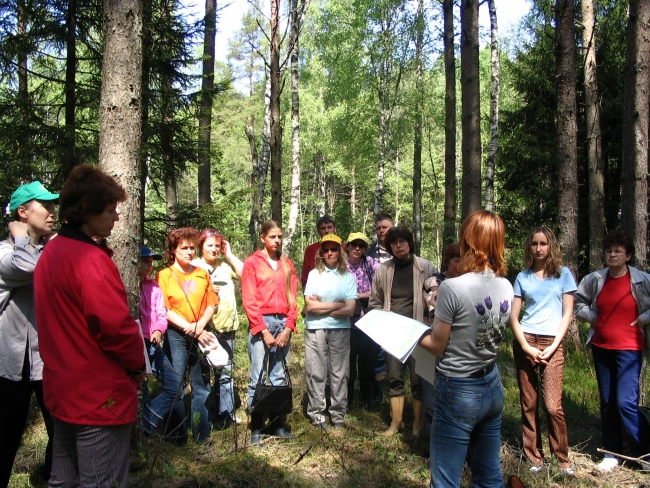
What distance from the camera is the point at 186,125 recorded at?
8.03m

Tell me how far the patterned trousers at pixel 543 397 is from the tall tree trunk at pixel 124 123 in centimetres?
327

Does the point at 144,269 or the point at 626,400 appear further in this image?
the point at 144,269

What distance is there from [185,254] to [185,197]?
38.5 m

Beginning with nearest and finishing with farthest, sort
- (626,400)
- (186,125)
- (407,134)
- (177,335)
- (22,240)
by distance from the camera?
(22,240), (626,400), (177,335), (186,125), (407,134)

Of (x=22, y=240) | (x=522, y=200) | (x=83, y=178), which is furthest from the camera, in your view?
(x=522, y=200)

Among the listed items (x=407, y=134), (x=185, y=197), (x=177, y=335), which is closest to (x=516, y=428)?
(x=177, y=335)

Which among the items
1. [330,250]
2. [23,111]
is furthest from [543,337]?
[23,111]

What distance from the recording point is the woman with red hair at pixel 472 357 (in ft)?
8.20

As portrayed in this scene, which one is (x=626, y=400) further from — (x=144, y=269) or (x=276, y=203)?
(x=276, y=203)

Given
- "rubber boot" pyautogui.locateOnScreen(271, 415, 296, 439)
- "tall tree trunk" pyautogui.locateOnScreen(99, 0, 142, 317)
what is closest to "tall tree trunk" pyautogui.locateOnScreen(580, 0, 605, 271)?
"rubber boot" pyautogui.locateOnScreen(271, 415, 296, 439)

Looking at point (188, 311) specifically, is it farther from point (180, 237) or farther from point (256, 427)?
point (256, 427)

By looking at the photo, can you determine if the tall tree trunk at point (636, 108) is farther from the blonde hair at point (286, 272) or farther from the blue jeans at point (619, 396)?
the blonde hair at point (286, 272)

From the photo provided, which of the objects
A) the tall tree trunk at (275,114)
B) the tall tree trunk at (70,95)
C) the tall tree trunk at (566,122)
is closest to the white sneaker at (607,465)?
the tall tree trunk at (566,122)

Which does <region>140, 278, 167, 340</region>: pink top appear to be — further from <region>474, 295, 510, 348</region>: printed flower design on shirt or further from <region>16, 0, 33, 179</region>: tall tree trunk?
<region>16, 0, 33, 179</region>: tall tree trunk
